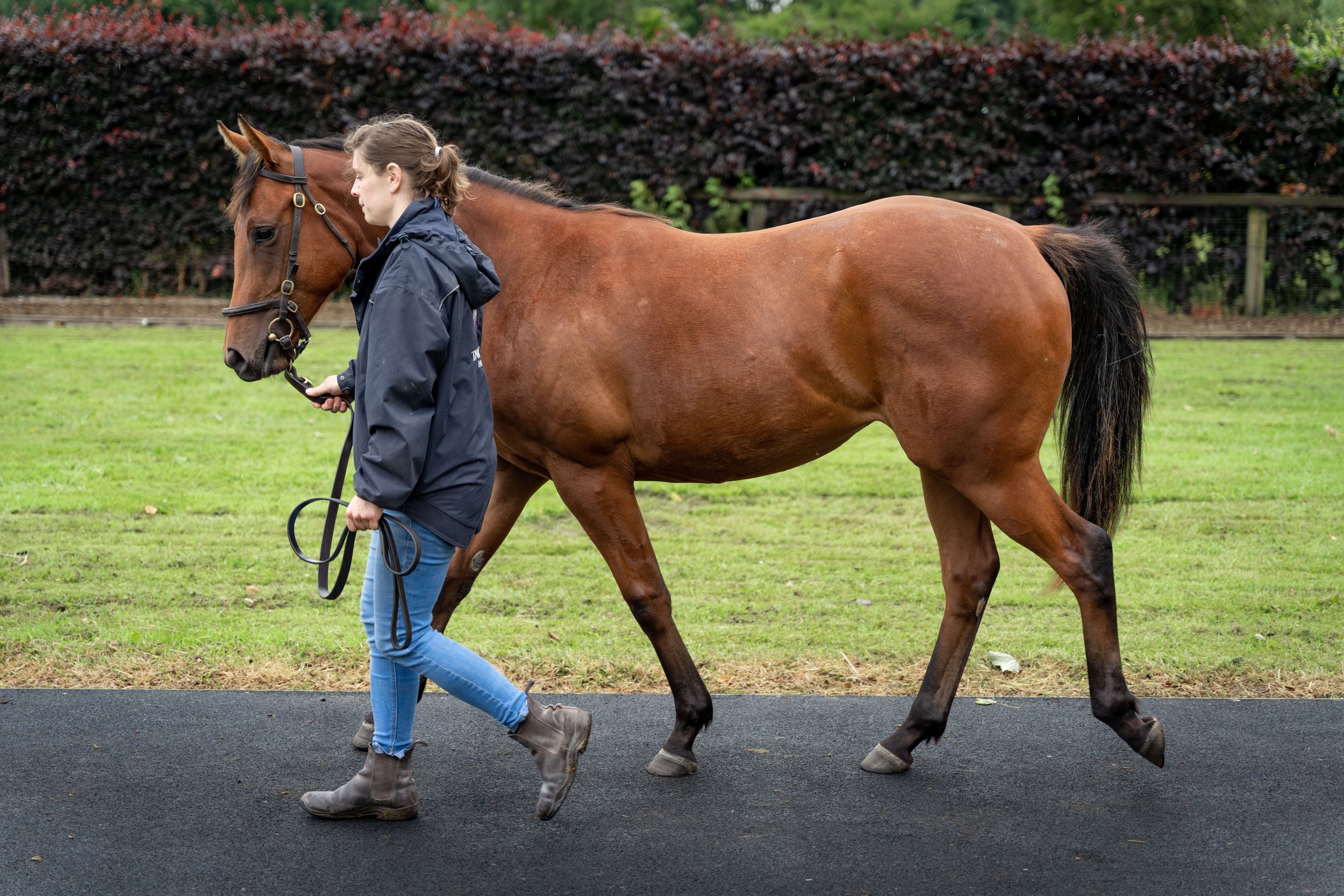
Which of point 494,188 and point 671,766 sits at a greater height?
point 494,188

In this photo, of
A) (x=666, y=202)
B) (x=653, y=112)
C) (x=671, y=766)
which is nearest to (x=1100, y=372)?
(x=671, y=766)

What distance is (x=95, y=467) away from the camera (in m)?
7.84

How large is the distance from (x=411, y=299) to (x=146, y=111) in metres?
12.3

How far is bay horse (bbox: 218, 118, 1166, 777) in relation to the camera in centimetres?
367

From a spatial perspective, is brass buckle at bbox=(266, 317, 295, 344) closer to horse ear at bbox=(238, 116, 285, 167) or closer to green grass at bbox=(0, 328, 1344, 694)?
horse ear at bbox=(238, 116, 285, 167)

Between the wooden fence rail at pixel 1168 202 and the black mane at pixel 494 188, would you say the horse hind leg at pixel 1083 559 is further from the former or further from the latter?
the wooden fence rail at pixel 1168 202

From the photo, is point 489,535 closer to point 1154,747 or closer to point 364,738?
point 364,738

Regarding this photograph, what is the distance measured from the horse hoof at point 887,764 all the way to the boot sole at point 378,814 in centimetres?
143

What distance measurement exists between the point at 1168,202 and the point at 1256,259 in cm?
119

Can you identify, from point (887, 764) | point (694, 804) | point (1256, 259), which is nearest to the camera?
point (694, 804)

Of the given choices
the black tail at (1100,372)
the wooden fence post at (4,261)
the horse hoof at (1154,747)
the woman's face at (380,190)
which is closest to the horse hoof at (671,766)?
the horse hoof at (1154,747)

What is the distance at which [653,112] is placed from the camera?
43.8ft

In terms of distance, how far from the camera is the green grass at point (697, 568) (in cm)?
477

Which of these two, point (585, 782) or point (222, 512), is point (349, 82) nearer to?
point (222, 512)
